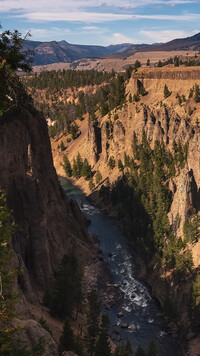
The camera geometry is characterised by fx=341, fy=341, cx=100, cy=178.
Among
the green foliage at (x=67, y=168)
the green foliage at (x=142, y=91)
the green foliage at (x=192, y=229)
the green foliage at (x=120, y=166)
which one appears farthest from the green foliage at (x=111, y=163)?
the green foliage at (x=192, y=229)

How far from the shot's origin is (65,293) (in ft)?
172

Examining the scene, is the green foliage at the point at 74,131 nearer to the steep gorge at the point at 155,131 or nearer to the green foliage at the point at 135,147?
the steep gorge at the point at 155,131

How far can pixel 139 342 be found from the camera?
5825 centimetres

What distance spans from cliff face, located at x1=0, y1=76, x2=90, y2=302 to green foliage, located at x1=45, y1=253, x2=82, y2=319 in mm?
2842

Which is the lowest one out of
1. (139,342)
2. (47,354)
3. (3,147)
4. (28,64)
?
(139,342)

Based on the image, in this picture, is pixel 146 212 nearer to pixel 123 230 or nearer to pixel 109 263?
pixel 123 230

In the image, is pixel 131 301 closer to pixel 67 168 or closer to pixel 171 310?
pixel 171 310

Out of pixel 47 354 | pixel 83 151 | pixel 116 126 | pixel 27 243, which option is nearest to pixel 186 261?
pixel 27 243

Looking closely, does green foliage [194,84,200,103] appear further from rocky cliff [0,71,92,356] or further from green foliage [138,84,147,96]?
rocky cliff [0,71,92,356]

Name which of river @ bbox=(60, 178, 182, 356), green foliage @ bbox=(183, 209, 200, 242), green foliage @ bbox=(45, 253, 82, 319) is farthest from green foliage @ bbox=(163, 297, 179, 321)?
green foliage @ bbox=(183, 209, 200, 242)

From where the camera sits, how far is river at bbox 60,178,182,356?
59125 millimetres

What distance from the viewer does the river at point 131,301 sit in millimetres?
59125

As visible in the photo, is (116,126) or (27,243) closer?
(27,243)

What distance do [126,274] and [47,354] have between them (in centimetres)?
6237
